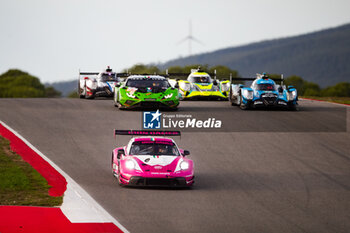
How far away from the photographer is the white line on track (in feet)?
39.0

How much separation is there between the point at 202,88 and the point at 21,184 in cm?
2051

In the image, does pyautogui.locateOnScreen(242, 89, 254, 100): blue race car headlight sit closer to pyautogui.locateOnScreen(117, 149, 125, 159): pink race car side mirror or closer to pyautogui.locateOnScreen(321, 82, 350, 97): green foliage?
pyautogui.locateOnScreen(117, 149, 125, 159): pink race car side mirror

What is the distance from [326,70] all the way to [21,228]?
188624 millimetres

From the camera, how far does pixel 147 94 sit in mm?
27500

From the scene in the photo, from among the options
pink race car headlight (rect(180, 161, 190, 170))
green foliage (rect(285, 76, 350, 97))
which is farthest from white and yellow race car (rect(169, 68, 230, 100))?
green foliage (rect(285, 76, 350, 97))

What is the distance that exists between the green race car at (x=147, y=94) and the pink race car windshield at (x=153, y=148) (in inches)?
468

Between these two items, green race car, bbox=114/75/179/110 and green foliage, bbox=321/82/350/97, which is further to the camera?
green foliage, bbox=321/82/350/97

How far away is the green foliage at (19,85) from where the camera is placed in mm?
141750

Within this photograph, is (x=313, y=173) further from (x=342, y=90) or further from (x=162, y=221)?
(x=342, y=90)

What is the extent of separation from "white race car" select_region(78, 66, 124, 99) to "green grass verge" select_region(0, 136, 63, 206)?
16217mm

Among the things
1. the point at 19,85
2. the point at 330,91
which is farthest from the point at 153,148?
the point at 19,85

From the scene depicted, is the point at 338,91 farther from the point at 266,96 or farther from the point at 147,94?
the point at 147,94

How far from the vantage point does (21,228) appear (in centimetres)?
1112

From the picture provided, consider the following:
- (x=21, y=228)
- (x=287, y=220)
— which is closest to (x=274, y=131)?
(x=287, y=220)
